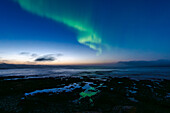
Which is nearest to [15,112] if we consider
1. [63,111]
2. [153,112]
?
[63,111]

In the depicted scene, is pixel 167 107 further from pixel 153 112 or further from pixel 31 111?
pixel 31 111

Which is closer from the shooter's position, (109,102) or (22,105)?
(22,105)

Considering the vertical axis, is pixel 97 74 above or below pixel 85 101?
below

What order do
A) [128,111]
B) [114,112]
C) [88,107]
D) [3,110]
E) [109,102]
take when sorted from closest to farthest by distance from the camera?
[128,111]
[114,112]
[3,110]
[88,107]
[109,102]

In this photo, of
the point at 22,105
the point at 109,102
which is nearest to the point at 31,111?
the point at 22,105

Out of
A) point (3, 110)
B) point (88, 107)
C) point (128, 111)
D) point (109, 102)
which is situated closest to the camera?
point (128, 111)

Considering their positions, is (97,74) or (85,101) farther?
(97,74)

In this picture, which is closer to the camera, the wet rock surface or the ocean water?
the wet rock surface

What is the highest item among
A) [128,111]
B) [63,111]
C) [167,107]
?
[128,111]

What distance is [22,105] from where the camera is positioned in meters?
9.32

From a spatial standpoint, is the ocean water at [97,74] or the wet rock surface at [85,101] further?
the ocean water at [97,74]

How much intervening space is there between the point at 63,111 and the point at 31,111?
304 cm

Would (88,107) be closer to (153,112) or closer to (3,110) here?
(153,112)

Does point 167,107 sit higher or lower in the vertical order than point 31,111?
lower
